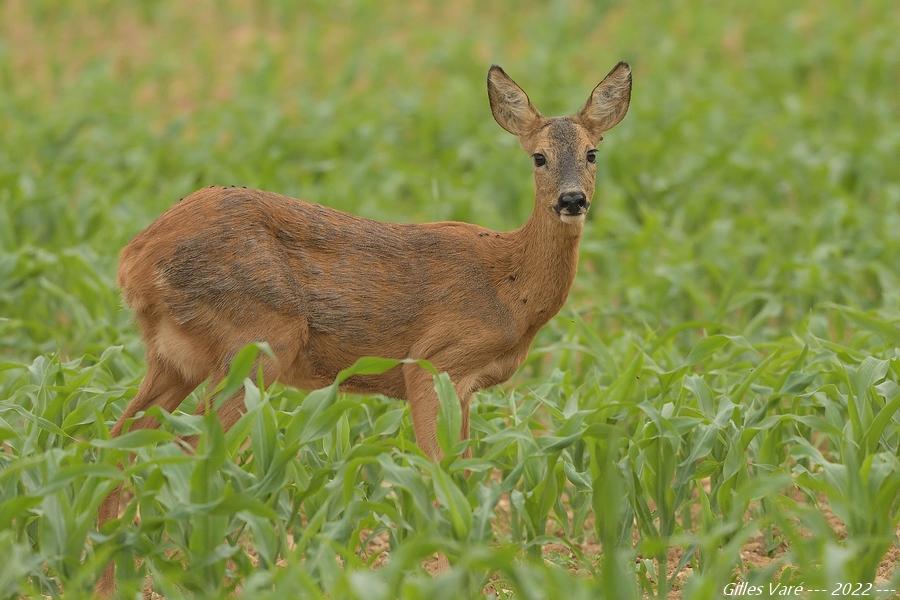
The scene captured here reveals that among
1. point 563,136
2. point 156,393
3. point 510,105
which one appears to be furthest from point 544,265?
point 156,393

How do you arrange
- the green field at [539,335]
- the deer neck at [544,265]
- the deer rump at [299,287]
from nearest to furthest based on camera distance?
the green field at [539,335]
the deer rump at [299,287]
the deer neck at [544,265]

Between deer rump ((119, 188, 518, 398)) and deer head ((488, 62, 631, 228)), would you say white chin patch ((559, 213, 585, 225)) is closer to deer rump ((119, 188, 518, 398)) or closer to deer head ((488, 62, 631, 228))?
deer head ((488, 62, 631, 228))

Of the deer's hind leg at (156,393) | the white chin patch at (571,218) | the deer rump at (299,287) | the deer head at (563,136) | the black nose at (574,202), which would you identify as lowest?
the deer's hind leg at (156,393)

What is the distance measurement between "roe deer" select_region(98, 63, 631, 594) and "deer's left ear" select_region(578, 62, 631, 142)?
9 centimetres

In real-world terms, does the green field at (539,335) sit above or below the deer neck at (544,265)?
below

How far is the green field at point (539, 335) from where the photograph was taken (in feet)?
15.4

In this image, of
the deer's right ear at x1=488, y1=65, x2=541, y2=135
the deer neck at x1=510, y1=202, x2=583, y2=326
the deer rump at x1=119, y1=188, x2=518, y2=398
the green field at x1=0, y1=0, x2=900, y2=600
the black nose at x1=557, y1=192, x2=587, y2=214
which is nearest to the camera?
the green field at x1=0, y1=0, x2=900, y2=600

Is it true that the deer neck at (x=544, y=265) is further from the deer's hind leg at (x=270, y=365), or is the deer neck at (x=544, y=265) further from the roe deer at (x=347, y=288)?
the deer's hind leg at (x=270, y=365)

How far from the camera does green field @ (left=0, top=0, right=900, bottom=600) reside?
4.69 metres

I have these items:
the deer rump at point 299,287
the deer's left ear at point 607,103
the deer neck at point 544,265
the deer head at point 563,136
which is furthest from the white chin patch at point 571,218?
the deer's left ear at point 607,103

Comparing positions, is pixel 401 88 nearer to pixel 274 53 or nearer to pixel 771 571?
pixel 274 53

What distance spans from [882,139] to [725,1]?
4.94m

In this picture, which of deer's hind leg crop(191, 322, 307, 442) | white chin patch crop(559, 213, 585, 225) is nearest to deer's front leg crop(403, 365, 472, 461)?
deer's hind leg crop(191, 322, 307, 442)

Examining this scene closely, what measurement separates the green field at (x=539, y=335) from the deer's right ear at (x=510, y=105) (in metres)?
0.99
